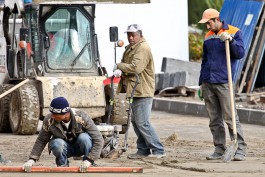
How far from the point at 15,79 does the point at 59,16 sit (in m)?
1.68

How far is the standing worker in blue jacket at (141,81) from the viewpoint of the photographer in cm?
1370

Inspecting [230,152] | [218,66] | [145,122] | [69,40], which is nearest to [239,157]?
[230,152]

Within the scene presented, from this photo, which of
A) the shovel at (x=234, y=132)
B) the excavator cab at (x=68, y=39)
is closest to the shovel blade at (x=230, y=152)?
the shovel at (x=234, y=132)

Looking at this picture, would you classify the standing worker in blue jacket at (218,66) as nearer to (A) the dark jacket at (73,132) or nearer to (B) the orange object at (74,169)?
(B) the orange object at (74,169)

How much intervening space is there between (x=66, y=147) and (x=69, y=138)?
0.37 feet

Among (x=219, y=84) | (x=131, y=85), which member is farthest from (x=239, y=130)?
(x=131, y=85)

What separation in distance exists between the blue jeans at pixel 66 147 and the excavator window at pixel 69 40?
6270 millimetres

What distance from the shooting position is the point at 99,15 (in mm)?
27953

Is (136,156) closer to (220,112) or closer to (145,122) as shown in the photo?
(145,122)

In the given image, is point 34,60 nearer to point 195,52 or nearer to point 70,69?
point 70,69

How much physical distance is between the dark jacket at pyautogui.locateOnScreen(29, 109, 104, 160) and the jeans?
2.39 meters

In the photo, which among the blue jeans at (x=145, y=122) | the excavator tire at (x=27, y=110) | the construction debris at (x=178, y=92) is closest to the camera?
the blue jeans at (x=145, y=122)

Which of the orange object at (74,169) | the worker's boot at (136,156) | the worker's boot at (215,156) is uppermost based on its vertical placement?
the orange object at (74,169)

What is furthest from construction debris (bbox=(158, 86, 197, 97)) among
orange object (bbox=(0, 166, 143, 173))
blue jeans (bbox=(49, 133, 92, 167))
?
orange object (bbox=(0, 166, 143, 173))
